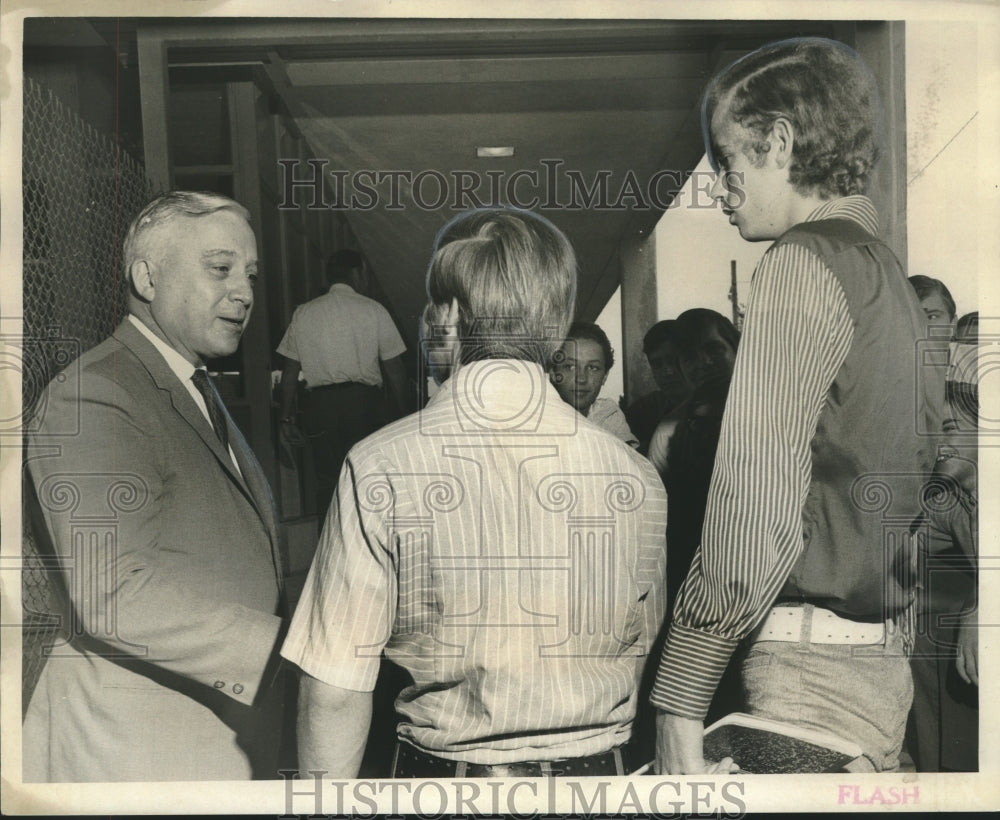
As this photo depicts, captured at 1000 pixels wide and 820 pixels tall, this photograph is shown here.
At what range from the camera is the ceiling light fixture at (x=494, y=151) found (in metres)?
3.23

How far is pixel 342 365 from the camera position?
324cm

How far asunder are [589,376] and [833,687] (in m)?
1.21

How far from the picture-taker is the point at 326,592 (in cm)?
297

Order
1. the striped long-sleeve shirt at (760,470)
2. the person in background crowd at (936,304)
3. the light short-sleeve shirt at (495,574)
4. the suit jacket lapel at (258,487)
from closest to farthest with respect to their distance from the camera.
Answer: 1. the light short-sleeve shirt at (495,574)
2. the striped long-sleeve shirt at (760,470)
3. the suit jacket lapel at (258,487)
4. the person in background crowd at (936,304)

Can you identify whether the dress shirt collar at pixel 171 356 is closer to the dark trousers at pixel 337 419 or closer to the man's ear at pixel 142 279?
the man's ear at pixel 142 279

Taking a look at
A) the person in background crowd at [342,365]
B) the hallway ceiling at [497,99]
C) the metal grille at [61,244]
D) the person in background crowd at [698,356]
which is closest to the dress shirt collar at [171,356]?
the metal grille at [61,244]

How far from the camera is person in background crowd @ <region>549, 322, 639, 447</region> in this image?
3135mm

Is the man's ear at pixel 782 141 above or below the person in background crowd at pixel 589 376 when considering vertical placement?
above

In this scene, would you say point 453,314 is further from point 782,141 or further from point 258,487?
point 782,141

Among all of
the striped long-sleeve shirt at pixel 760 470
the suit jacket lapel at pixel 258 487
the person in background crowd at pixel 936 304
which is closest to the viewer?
the striped long-sleeve shirt at pixel 760 470

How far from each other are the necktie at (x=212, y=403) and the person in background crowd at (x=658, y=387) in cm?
125

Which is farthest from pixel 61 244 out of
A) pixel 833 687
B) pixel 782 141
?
pixel 833 687

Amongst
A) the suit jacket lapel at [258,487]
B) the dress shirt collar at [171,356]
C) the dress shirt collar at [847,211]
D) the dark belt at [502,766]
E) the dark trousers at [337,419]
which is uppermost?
the dress shirt collar at [847,211]

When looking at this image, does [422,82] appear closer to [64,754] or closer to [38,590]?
[38,590]
